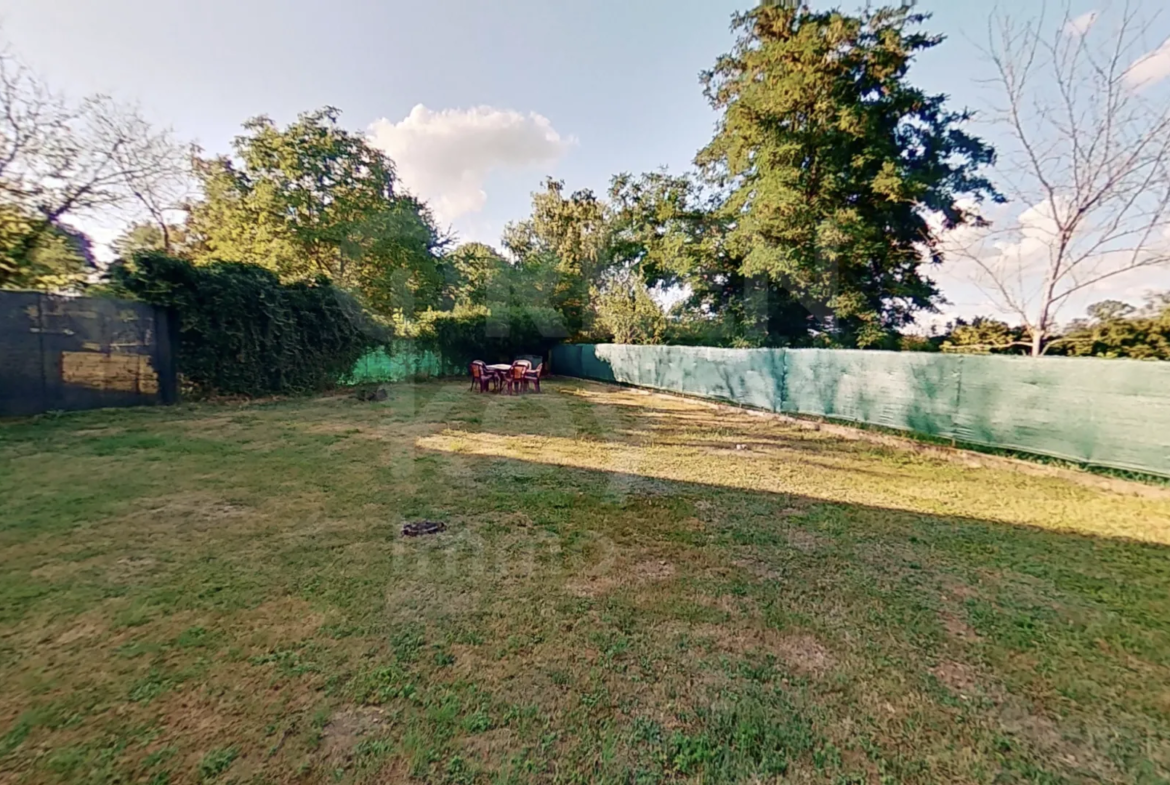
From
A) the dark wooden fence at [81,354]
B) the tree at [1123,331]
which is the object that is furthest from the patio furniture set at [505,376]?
the tree at [1123,331]

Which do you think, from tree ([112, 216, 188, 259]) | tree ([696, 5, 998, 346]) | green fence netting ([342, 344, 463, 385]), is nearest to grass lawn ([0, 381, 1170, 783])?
tree ([112, 216, 188, 259])

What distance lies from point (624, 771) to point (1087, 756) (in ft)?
5.32

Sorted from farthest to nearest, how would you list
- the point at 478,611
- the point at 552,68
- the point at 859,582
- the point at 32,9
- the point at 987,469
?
1. the point at 552,68
2. the point at 32,9
3. the point at 987,469
4. the point at 859,582
5. the point at 478,611

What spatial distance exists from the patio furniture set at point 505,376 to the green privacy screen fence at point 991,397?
5.55 metres

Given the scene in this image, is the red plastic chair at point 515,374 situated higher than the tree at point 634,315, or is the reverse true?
the tree at point 634,315

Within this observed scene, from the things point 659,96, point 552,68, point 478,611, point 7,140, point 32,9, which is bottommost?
point 478,611

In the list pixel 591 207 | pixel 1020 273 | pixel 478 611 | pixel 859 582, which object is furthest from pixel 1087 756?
pixel 591 207

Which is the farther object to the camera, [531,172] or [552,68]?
[531,172]

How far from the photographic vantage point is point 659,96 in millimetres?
12641

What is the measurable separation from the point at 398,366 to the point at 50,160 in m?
8.08

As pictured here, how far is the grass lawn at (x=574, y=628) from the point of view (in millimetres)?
1506

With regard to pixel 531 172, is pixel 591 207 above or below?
below

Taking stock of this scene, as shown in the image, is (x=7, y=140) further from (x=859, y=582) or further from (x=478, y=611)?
(x=859, y=582)

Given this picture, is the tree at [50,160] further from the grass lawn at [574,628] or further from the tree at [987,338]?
the tree at [987,338]
